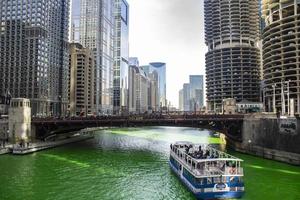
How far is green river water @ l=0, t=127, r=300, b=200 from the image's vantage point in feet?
143

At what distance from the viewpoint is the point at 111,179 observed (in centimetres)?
5266

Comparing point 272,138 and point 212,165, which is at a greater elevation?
point 272,138

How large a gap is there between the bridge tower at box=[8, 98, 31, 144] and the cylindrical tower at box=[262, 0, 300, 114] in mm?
85871

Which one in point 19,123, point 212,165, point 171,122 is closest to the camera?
point 212,165

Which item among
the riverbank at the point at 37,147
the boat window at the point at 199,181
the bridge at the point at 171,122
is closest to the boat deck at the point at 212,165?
the boat window at the point at 199,181

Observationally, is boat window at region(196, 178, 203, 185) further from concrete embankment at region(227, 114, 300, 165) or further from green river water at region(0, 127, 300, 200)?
concrete embankment at region(227, 114, 300, 165)

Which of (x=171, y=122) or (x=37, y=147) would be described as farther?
(x=171, y=122)

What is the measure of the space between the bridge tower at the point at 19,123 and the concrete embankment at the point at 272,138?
193 feet

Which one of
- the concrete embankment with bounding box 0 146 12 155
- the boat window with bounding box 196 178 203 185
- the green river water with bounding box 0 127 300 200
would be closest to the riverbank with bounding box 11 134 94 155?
the concrete embankment with bounding box 0 146 12 155

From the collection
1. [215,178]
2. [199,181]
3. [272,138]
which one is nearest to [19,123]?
[199,181]

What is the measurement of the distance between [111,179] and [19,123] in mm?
47472

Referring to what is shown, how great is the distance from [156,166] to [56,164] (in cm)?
2024

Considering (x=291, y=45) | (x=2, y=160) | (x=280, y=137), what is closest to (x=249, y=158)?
(x=280, y=137)

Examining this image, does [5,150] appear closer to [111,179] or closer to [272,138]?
[111,179]
